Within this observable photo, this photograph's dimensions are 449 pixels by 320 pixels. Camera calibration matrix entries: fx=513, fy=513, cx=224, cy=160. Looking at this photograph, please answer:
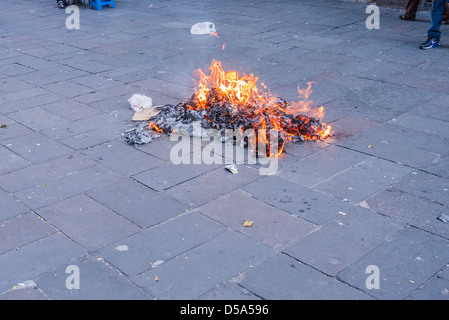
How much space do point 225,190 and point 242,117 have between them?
1221 mm

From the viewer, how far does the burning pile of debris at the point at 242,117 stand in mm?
5621

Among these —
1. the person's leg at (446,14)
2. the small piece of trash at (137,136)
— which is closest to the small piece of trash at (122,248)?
the small piece of trash at (137,136)

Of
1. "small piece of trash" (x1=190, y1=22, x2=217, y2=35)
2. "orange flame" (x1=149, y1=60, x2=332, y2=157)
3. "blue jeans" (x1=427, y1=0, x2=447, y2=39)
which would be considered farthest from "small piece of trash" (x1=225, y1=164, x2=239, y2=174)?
"small piece of trash" (x1=190, y1=22, x2=217, y2=35)

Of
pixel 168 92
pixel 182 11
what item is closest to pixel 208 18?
pixel 182 11

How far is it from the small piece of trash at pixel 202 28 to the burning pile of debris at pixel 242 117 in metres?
4.75

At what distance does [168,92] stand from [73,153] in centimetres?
215

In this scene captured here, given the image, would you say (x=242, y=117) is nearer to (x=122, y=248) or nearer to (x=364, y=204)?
(x=364, y=204)

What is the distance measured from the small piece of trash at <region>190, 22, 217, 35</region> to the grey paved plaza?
1.59 m

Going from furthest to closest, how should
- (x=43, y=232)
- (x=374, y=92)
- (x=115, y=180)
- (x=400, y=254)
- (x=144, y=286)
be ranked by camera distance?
(x=374, y=92), (x=115, y=180), (x=43, y=232), (x=400, y=254), (x=144, y=286)

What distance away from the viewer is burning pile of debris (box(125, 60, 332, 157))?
562 cm

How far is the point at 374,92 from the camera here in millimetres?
7215

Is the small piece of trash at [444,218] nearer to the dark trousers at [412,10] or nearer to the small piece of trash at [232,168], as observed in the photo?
the small piece of trash at [232,168]

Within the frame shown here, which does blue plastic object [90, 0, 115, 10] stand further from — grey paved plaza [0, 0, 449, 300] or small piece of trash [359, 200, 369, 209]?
small piece of trash [359, 200, 369, 209]
